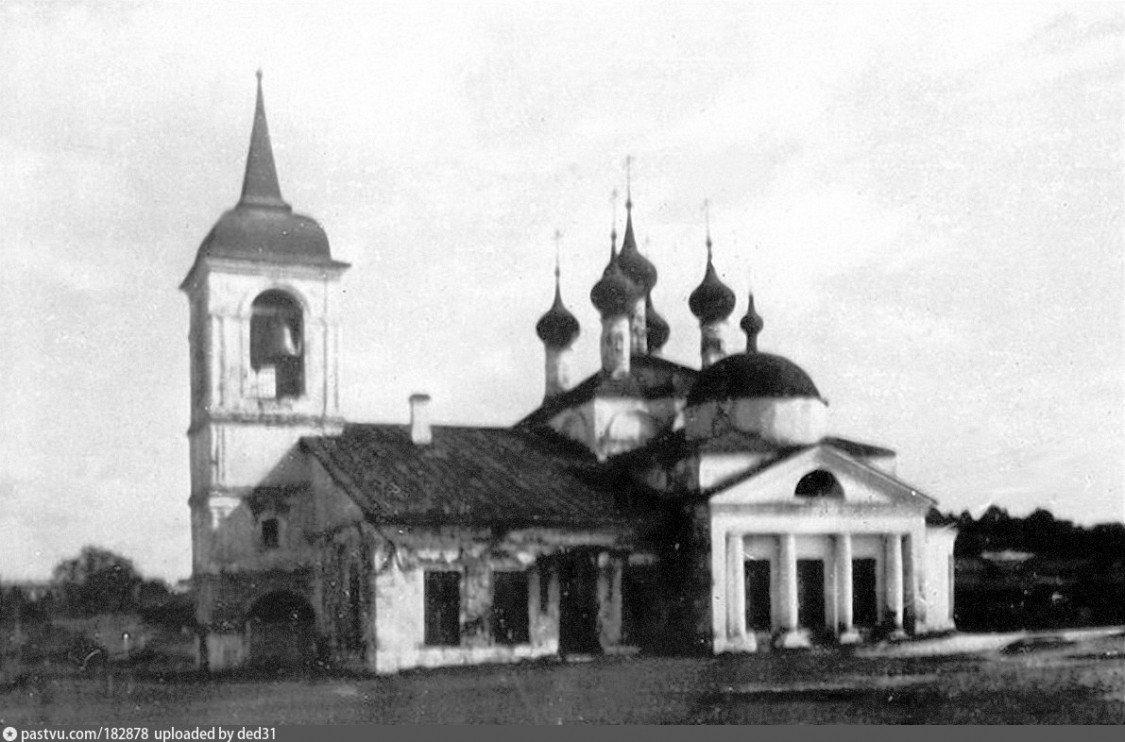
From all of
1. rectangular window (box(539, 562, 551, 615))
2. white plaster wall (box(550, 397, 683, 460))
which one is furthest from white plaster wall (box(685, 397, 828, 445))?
rectangular window (box(539, 562, 551, 615))

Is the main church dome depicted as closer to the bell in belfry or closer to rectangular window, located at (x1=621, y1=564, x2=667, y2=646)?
rectangular window, located at (x1=621, y1=564, x2=667, y2=646)

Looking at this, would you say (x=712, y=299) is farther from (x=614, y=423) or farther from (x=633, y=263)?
(x=614, y=423)

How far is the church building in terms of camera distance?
2439cm

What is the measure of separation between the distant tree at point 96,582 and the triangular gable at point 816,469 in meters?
8.13

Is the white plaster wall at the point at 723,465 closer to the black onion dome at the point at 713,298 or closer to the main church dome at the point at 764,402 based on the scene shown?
the main church dome at the point at 764,402

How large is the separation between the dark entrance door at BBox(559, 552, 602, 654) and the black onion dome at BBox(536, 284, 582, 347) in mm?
7259

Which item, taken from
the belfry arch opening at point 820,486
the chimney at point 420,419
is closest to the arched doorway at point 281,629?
the chimney at point 420,419

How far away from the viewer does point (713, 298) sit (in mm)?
32875

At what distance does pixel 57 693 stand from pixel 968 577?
45.7 feet

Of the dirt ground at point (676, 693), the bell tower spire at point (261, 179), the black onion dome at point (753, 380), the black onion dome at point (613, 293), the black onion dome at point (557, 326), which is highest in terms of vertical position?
the bell tower spire at point (261, 179)

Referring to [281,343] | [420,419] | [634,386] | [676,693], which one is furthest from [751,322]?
[676,693]

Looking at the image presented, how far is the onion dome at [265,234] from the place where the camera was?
2598 centimetres

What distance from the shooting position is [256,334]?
88.9ft

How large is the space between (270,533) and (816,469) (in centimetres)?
802
